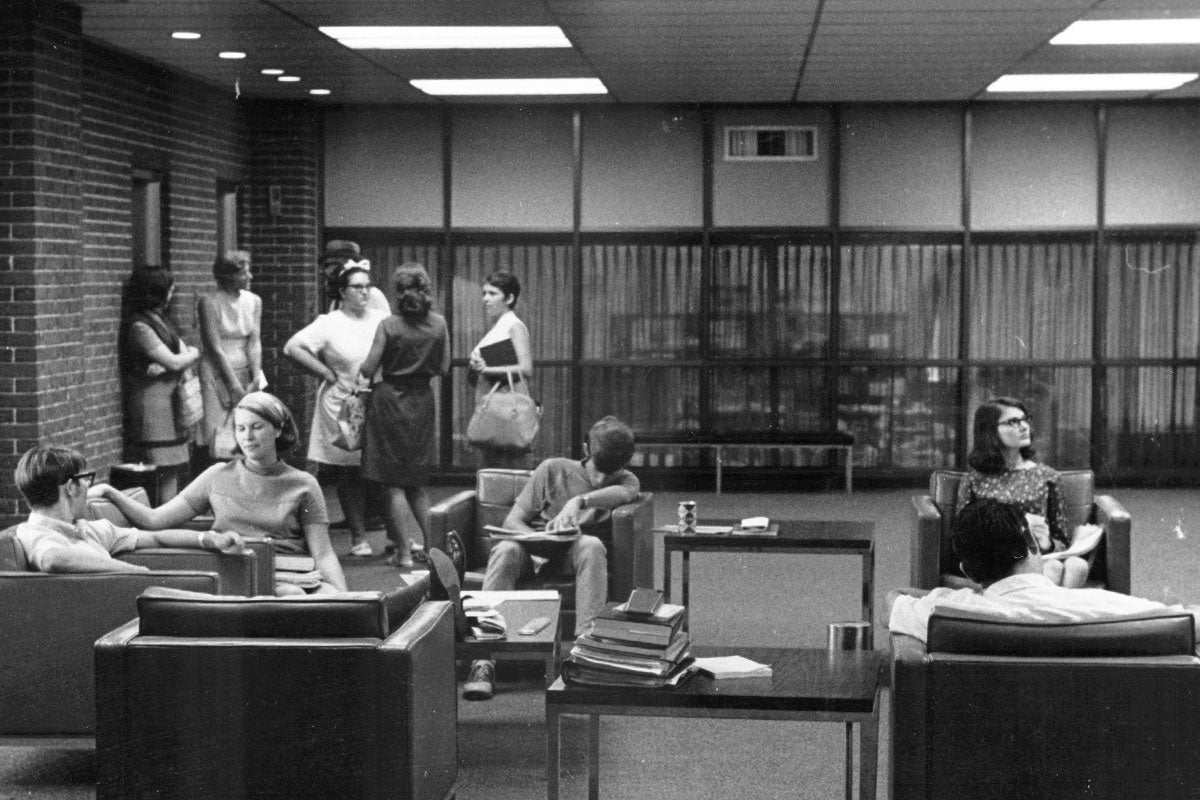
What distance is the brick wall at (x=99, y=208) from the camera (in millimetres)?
7621

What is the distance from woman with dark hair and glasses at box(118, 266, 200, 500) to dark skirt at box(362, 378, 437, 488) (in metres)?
1.15

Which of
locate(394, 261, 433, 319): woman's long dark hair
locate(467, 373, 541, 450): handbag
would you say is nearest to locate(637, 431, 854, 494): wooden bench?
locate(467, 373, 541, 450): handbag

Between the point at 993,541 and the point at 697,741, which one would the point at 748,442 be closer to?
the point at 697,741

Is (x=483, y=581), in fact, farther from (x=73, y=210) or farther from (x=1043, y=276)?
(x=1043, y=276)

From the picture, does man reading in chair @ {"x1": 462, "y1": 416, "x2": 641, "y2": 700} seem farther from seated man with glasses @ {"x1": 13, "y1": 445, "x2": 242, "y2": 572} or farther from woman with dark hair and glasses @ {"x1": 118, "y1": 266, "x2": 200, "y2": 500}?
woman with dark hair and glasses @ {"x1": 118, "y1": 266, "x2": 200, "y2": 500}

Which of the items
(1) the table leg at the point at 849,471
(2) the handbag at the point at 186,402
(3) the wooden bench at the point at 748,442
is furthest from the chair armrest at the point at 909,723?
(1) the table leg at the point at 849,471

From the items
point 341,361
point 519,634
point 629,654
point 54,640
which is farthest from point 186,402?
point 629,654

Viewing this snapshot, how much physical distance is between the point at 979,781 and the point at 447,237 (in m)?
8.85

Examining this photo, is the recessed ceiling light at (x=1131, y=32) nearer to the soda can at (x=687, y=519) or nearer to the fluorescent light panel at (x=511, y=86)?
the fluorescent light panel at (x=511, y=86)

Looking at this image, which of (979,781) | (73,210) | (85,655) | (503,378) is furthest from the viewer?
(503,378)

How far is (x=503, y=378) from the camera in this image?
872 cm

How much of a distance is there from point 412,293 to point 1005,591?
471 centimetres

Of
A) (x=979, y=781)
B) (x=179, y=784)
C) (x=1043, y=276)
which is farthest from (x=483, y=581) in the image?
(x=1043, y=276)

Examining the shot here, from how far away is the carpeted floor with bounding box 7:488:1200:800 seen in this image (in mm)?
4898
